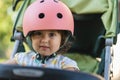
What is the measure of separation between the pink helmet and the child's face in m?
0.05

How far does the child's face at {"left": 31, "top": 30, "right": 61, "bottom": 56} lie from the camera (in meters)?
3.88

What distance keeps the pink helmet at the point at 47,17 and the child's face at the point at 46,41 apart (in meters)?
0.05

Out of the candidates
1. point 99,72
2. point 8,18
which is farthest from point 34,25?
point 8,18

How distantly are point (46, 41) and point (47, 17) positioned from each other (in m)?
0.18

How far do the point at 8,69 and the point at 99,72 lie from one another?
57.6 inches

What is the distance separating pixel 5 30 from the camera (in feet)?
40.7

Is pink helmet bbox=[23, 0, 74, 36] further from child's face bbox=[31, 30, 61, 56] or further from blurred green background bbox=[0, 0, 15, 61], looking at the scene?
blurred green background bbox=[0, 0, 15, 61]

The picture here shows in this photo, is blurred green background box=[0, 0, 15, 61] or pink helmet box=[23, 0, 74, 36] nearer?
pink helmet box=[23, 0, 74, 36]

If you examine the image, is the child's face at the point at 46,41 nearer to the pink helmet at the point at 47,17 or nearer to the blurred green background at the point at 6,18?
the pink helmet at the point at 47,17

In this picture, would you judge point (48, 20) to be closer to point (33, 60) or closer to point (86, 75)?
point (33, 60)

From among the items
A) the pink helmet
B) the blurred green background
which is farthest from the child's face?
the blurred green background

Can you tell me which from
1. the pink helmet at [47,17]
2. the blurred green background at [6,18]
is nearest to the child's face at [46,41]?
the pink helmet at [47,17]

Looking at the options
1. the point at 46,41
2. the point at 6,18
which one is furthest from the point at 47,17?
the point at 6,18

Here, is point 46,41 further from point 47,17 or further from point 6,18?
point 6,18
